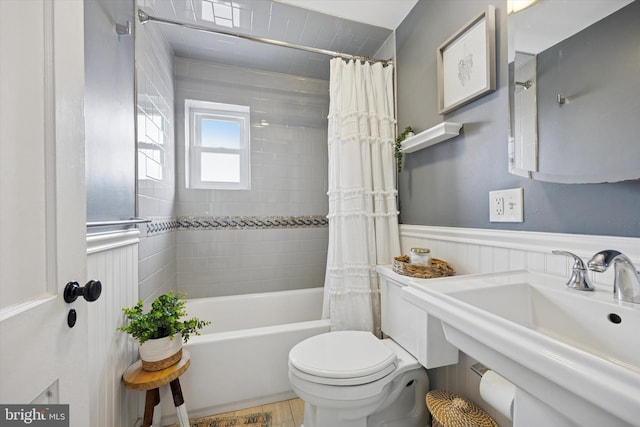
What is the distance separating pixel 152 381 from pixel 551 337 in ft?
4.59

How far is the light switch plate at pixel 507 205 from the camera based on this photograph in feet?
3.25

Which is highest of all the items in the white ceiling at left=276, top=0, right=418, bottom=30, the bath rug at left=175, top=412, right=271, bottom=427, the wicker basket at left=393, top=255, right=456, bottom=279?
the white ceiling at left=276, top=0, right=418, bottom=30

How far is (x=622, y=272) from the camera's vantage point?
0.63 meters

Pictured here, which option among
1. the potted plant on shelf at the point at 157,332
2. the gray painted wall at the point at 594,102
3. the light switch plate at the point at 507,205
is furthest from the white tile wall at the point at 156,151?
the gray painted wall at the point at 594,102

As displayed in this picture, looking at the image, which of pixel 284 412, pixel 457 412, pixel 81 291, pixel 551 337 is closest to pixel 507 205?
pixel 551 337

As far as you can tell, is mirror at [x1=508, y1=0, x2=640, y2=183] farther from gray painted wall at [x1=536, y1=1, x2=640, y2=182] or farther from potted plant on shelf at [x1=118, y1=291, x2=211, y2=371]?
potted plant on shelf at [x1=118, y1=291, x2=211, y2=371]

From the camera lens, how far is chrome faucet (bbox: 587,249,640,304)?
0.61 meters

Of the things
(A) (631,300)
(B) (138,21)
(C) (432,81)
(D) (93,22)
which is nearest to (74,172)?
(D) (93,22)

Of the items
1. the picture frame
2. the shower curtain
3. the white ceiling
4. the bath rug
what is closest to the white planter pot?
the bath rug

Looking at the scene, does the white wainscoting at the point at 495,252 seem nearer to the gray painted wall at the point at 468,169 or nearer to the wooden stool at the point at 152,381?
the gray painted wall at the point at 468,169

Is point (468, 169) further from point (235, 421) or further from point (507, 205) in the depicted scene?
point (235, 421)

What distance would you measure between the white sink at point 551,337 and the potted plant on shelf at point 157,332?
1082 millimetres

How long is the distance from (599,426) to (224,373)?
1.52m

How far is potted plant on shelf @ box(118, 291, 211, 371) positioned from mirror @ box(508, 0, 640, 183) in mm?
1622
